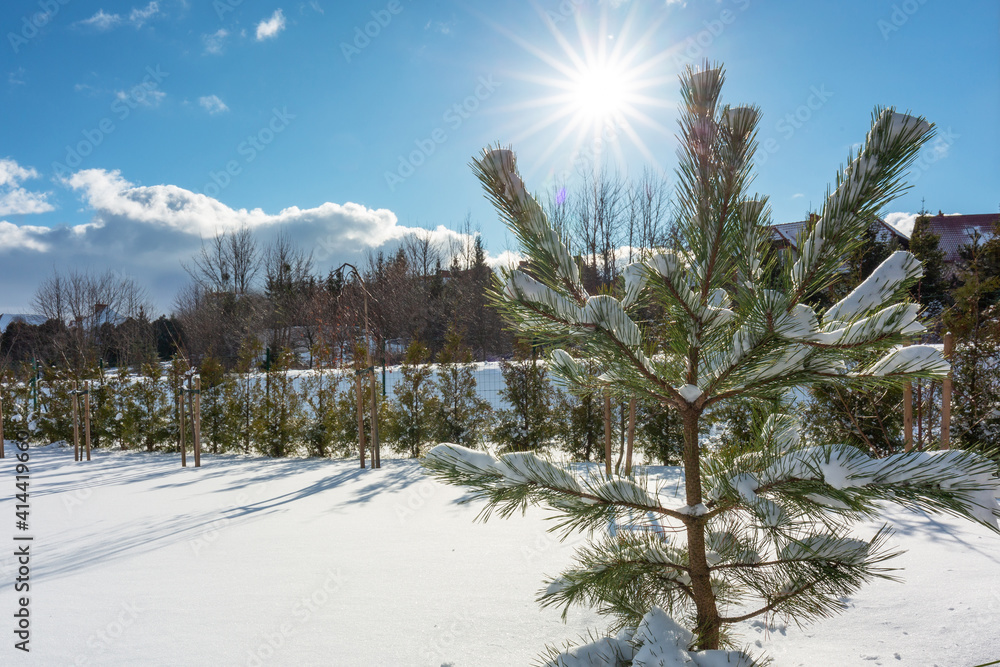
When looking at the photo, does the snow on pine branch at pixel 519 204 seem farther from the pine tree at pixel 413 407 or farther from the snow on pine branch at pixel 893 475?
the pine tree at pixel 413 407

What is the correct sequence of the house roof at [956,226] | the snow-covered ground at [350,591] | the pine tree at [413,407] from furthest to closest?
the house roof at [956,226]
the pine tree at [413,407]
the snow-covered ground at [350,591]

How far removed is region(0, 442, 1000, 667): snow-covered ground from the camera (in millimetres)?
2074

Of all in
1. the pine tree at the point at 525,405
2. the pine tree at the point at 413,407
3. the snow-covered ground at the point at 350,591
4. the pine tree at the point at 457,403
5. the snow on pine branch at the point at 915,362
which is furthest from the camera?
the pine tree at the point at 413,407

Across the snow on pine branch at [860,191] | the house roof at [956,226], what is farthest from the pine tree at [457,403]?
the house roof at [956,226]

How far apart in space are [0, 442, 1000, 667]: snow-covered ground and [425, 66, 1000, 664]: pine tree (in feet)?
3.58

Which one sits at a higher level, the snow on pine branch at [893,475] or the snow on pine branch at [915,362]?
the snow on pine branch at [915,362]

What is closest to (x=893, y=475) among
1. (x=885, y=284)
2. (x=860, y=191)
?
(x=885, y=284)

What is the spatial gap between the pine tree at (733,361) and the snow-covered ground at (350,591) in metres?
1.09

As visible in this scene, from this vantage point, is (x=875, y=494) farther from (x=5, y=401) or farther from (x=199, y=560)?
(x=5, y=401)

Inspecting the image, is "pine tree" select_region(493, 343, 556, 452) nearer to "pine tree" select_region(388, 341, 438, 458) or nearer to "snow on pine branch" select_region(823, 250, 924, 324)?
"pine tree" select_region(388, 341, 438, 458)

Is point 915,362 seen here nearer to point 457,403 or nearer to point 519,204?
point 519,204

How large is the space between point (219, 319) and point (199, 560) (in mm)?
21520

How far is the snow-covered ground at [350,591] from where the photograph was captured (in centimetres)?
207

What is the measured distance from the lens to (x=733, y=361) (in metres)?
1.12
